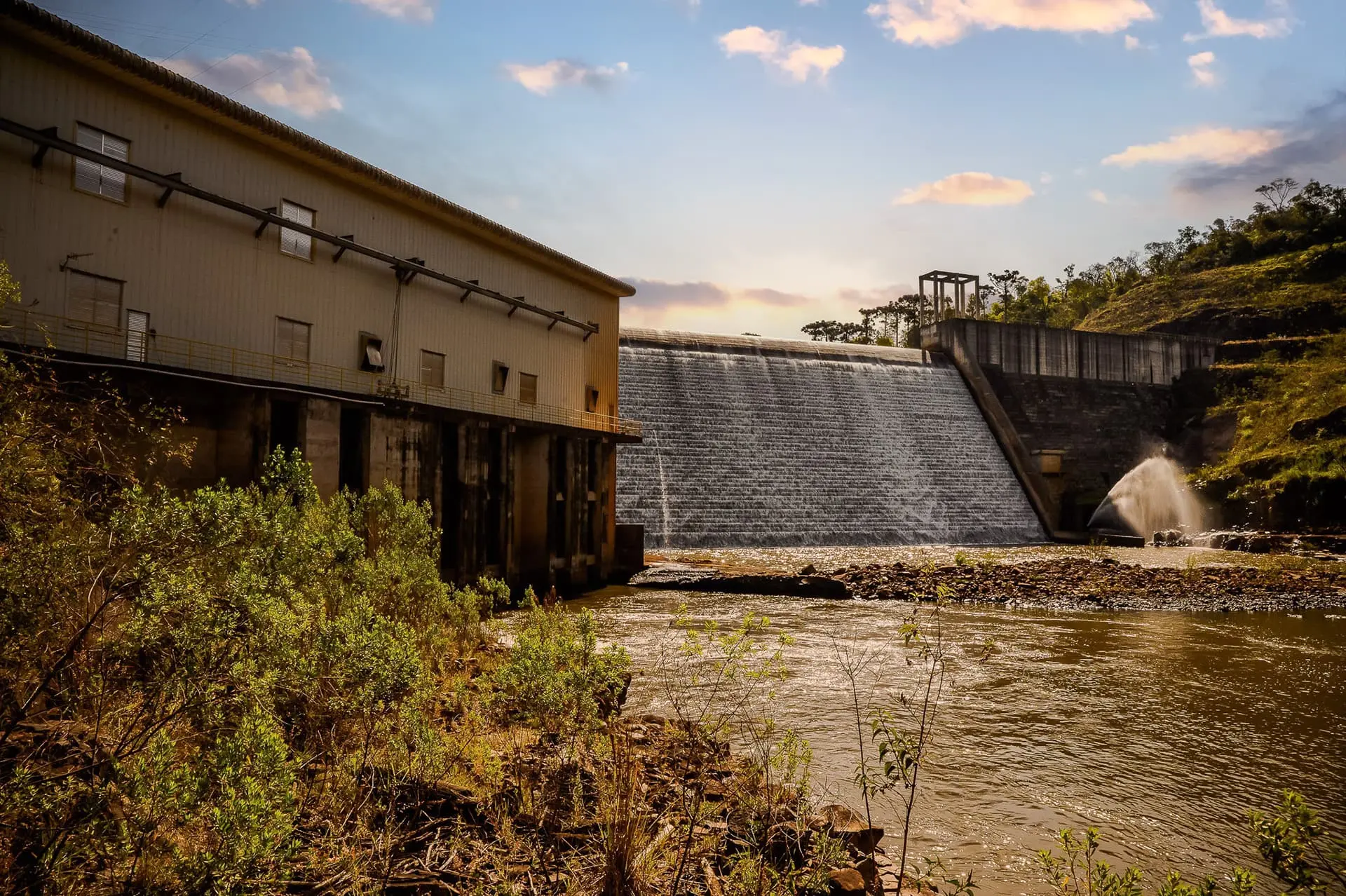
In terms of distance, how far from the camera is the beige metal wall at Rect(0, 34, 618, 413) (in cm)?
1125

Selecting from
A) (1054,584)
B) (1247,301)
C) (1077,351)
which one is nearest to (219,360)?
(1054,584)

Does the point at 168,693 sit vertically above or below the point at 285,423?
below

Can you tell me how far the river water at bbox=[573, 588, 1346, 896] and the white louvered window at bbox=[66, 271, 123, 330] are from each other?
8365mm

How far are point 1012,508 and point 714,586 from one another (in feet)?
56.3

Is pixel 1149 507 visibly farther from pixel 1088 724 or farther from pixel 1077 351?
pixel 1088 724

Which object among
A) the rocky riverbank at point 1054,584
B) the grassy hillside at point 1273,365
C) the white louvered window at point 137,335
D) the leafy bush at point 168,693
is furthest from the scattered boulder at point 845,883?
the grassy hillside at point 1273,365

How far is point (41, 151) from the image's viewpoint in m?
11.2

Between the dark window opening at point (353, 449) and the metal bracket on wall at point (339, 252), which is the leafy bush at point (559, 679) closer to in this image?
the dark window opening at point (353, 449)

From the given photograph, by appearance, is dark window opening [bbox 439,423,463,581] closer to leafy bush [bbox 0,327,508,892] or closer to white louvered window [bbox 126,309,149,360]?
white louvered window [bbox 126,309,149,360]

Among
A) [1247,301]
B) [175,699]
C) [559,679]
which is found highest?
[1247,301]

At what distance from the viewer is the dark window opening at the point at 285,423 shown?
13.4m

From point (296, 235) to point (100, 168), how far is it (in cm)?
332

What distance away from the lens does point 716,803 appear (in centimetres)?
484

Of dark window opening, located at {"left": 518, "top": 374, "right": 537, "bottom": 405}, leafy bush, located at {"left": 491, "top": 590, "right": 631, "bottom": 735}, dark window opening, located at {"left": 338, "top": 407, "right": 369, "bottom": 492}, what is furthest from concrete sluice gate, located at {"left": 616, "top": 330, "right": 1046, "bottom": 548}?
leafy bush, located at {"left": 491, "top": 590, "right": 631, "bottom": 735}
